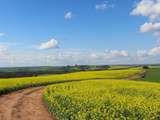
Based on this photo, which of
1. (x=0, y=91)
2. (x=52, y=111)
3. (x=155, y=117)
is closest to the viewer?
(x=155, y=117)

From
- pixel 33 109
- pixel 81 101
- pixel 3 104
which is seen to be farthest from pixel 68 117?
pixel 3 104

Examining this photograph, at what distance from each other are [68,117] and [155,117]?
246 inches

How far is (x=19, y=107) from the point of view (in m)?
25.8

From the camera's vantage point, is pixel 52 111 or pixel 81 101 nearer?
pixel 81 101

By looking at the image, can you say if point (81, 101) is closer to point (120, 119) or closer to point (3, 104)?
point (120, 119)

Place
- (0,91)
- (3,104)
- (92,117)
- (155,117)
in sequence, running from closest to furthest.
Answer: (155,117)
(92,117)
(3,104)
(0,91)

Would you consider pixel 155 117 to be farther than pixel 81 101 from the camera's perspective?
No

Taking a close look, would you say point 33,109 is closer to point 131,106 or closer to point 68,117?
point 68,117

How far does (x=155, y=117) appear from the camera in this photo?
12.7 m

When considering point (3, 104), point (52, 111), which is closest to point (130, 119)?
point (52, 111)

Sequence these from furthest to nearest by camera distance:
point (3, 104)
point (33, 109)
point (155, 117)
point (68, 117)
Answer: point (3, 104) → point (33, 109) → point (68, 117) → point (155, 117)

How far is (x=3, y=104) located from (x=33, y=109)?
162 inches

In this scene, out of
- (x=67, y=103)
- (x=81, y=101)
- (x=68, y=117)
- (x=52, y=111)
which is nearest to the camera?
(x=68, y=117)

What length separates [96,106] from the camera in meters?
16.6
